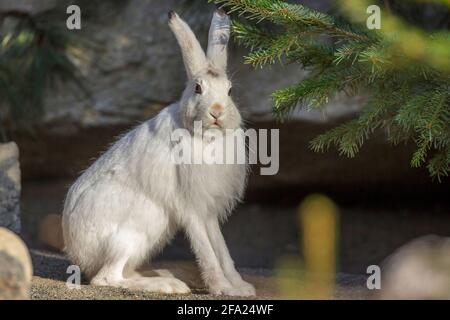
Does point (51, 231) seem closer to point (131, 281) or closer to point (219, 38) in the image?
point (131, 281)

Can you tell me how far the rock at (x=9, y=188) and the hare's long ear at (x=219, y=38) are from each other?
1.88 metres

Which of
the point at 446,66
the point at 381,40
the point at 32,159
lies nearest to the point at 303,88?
the point at 381,40

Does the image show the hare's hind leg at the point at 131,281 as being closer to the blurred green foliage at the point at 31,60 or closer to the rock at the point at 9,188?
the rock at the point at 9,188

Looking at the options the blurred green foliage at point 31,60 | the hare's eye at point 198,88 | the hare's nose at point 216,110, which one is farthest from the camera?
the blurred green foliage at point 31,60

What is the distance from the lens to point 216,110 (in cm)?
467

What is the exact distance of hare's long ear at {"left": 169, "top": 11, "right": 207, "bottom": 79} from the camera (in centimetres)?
484

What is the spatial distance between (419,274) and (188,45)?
67.9 inches

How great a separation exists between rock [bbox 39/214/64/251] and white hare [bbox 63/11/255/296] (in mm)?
2385

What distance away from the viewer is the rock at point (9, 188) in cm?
601

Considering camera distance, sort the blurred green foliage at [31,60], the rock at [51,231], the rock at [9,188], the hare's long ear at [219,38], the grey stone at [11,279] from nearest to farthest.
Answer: the grey stone at [11,279]
the hare's long ear at [219,38]
the rock at [9,188]
the blurred green foliage at [31,60]
the rock at [51,231]

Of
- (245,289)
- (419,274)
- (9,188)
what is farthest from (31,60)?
(419,274)

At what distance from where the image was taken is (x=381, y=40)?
402cm

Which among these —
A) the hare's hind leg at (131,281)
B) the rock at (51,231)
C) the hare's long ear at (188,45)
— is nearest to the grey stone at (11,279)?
the hare's hind leg at (131,281)

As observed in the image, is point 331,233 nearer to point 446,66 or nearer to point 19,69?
point 19,69
